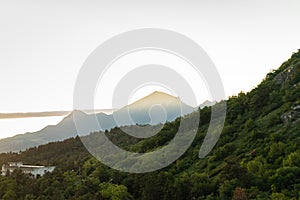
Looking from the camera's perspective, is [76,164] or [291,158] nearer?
[291,158]

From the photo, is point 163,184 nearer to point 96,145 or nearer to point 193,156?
point 193,156

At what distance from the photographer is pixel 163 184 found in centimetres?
3341

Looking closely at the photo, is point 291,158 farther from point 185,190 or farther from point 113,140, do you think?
point 113,140

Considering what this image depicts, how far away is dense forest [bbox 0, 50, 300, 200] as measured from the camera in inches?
1159

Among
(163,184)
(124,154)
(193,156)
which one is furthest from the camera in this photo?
(124,154)

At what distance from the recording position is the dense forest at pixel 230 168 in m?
29.4

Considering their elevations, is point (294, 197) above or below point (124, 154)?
below

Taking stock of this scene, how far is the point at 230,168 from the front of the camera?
30.9 meters

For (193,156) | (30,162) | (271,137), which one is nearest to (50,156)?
(30,162)

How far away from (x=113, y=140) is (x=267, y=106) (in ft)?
144

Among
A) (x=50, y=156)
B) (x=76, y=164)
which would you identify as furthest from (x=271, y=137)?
(x=50, y=156)

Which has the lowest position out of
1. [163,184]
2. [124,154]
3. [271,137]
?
[163,184]

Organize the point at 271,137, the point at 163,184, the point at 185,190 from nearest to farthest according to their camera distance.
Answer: the point at 185,190
the point at 163,184
the point at 271,137

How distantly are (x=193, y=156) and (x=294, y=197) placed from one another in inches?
1113
